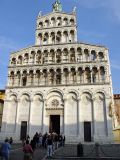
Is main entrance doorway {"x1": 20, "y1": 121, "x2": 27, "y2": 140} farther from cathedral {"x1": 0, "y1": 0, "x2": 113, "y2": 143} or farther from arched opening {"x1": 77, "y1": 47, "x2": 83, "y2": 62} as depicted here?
arched opening {"x1": 77, "y1": 47, "x2": 83, "y2": 62}

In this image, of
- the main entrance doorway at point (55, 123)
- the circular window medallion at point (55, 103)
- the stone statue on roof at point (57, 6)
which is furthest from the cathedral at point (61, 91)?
the stone statue on roof at point (57, 6)

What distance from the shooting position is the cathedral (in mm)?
25922

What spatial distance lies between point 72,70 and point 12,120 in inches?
406

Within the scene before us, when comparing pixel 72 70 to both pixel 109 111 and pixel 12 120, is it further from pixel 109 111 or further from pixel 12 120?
pixel 12 120

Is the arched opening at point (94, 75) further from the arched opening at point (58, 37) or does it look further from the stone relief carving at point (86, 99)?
the arched opening at point (58, 37)

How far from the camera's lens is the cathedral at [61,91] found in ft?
85.0

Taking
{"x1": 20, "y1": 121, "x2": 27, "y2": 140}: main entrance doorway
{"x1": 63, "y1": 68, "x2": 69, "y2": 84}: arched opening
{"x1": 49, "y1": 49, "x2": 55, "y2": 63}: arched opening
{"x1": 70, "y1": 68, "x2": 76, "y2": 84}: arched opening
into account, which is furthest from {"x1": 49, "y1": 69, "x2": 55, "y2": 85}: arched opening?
{"x1": 20, "y1": 121, "x2": 27, "y2": 140}: main entrance doorway

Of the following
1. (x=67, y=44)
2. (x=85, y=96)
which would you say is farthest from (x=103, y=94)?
(x=67, y=44)

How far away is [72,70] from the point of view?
28.6 meters

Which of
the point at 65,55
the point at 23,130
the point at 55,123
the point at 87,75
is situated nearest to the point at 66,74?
the point at 87,75

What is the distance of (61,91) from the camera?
27672mm

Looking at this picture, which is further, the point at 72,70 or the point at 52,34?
the point at 52,34

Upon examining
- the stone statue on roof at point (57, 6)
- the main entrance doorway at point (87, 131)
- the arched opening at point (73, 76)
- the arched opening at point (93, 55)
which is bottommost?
the main entrance doorway at point (87, 131)

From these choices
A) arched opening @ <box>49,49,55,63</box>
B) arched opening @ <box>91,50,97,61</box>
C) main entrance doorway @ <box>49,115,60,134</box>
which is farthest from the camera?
arched opening @ <box>49,49,55,63</box>
